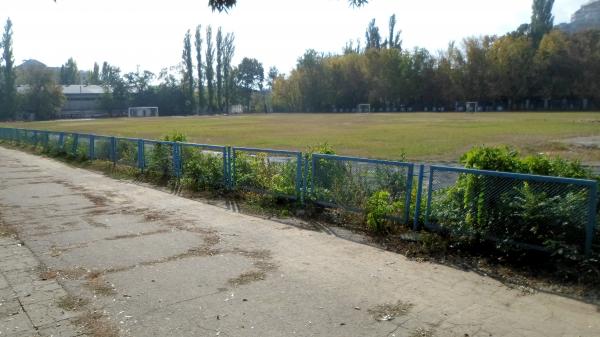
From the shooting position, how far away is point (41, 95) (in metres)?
105

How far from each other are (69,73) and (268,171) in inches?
6648

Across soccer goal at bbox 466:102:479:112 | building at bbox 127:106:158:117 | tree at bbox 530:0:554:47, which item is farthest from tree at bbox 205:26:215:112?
tree at bbox 530:0:554:47

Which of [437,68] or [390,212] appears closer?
[390,212]

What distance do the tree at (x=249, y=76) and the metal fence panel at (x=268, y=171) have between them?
133822 millimetres

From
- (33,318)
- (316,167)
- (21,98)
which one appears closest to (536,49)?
(316,167)

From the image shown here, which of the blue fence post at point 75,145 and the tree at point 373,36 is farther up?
the tree at point 373,36

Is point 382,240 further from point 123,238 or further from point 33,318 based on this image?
point 33,318

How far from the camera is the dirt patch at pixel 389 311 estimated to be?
4.60 meters

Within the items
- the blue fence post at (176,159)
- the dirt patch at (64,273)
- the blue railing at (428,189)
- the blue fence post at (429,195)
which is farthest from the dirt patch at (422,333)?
the blue fence post at (176,159)

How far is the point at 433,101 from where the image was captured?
99312 mm

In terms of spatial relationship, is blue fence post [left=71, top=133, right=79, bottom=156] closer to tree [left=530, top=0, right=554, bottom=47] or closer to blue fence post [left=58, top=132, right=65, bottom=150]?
blue fence post [left=58, top=132, right=65, bottom=150]

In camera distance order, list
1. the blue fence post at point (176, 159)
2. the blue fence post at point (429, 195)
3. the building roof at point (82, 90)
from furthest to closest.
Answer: the building roof at point (82, 90)
the blue fence post at point (176, 159)
the blue fence post at point (429, 195)

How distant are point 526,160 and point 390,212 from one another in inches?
81.3

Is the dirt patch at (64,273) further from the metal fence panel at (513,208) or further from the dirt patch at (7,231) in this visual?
the metal fence panel at (513,208)
